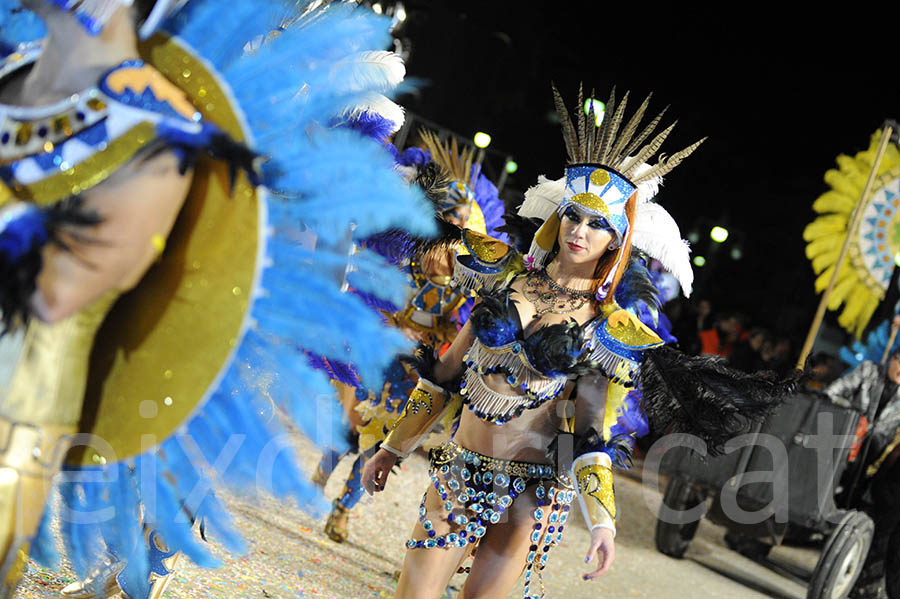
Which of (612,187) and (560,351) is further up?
(612,187)

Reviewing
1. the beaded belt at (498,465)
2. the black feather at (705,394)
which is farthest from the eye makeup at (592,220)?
the beaded belt at (498,465)

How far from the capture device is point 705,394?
287 centimetres

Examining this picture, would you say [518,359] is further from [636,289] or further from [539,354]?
[636,289]

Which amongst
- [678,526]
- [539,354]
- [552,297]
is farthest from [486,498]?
[678,526]

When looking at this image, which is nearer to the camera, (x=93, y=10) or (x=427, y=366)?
(x=93, y=10)

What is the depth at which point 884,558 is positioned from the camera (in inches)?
226

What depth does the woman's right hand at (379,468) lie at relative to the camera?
2.90 meters

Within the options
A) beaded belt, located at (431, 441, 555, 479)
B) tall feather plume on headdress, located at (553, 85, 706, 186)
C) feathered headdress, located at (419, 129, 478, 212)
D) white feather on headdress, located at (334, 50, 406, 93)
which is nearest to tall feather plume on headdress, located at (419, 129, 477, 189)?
feathered headdress, located at (419, 129, 478, 212)

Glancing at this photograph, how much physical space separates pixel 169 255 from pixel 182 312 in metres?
0.09

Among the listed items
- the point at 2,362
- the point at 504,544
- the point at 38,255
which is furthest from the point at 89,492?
the point at 504,544

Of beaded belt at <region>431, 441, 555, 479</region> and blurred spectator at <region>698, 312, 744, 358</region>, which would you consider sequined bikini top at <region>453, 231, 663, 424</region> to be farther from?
blurred spectator at <region>698, 312, 744, 358</region>

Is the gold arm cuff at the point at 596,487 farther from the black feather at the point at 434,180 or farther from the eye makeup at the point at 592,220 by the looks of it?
the black feather at the point at 434,180

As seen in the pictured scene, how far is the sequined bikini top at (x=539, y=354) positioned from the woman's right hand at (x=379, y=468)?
303 mm

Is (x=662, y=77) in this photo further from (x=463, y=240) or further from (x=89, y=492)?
(x=89, y=492)
